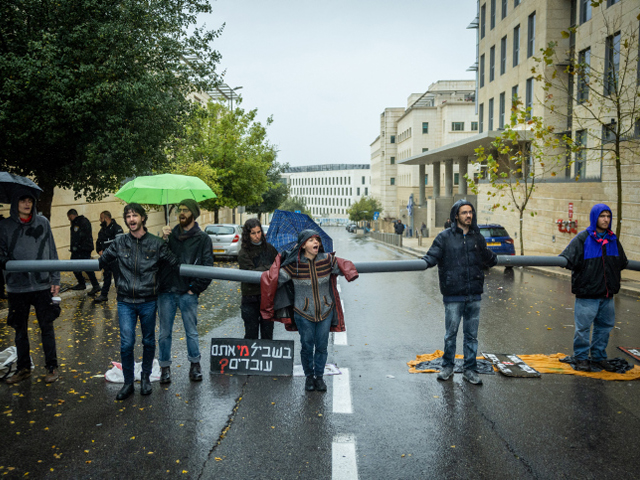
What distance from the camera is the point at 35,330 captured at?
8.73m

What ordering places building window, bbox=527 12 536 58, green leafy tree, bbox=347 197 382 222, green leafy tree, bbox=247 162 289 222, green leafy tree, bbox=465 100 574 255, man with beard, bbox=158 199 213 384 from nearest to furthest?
man with beard, bbox=158 199 213 384 → green leafy tree, bbox=465 100 574 255 → building window, bbox=527 12 536 58 → green leafy tree, bbox=247 162 289 222 → green leafy tree, bbox=347 197 382 222

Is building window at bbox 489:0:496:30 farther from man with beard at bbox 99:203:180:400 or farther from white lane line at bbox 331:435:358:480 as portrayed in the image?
white lane line at bbox 331:435:358:480

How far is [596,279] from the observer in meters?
6.25

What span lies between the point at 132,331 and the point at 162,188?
232 centimetres

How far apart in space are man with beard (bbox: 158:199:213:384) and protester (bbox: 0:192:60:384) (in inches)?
50.4

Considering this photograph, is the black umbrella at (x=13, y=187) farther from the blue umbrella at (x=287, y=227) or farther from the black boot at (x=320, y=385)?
the black boot at (x=320, y=385)

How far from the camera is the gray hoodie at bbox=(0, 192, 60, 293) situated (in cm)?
598

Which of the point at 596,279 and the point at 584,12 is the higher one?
the point at 584,12

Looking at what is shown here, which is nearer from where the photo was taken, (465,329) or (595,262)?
(465,329)

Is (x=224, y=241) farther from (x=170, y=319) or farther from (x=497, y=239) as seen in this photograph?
(x=170, y=319)

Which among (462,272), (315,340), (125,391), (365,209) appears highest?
(365,209)

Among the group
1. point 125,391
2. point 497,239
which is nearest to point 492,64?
point 497,239

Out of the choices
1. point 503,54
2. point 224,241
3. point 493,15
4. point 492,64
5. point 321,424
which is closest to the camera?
point 321,424

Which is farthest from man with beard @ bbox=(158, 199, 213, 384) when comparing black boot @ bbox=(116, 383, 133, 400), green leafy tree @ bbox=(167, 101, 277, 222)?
green leafy tree @ bbox=(167, 101, 277, 222)
